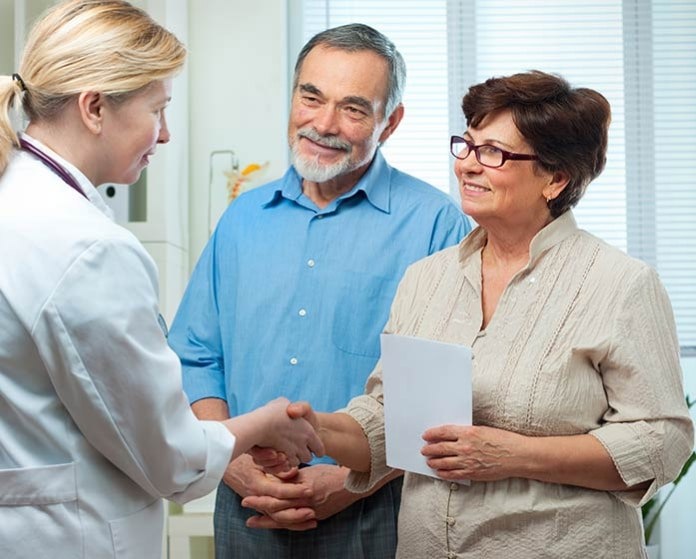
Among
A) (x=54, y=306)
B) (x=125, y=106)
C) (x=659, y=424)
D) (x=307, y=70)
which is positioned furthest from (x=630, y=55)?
(x=54, y=306)

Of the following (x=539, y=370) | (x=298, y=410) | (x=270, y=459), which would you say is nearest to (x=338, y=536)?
(x=270, y=459)

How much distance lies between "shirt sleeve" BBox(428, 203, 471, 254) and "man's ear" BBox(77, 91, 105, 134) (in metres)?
0.94

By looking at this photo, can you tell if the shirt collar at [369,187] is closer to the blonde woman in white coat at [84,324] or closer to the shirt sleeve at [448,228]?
the shirt sleeve at [448,228]

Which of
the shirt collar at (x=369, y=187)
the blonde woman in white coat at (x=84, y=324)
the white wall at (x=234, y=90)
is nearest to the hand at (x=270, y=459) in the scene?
the blonde woman in white coat at (x=84, y=324)

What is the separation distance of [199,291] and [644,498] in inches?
42.3

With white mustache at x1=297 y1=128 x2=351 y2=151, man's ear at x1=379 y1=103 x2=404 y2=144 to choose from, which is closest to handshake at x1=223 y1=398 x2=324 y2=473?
white mustache at x1=297 y1=128 x2=351 y2=151

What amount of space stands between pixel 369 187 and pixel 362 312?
288mm

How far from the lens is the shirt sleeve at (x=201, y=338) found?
2211 mm

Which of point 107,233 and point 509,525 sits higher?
point 107,233

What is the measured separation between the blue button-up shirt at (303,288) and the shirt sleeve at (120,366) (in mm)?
708

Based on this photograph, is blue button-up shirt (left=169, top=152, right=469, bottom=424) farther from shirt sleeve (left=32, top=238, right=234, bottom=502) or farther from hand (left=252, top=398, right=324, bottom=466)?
shirt sleeve (left=32, top=238, right=234, bottom=502)

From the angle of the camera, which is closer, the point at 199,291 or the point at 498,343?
the point at 498,343

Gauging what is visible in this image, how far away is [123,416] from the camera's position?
1.36 m

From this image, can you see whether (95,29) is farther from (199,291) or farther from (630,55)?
(630,55)
